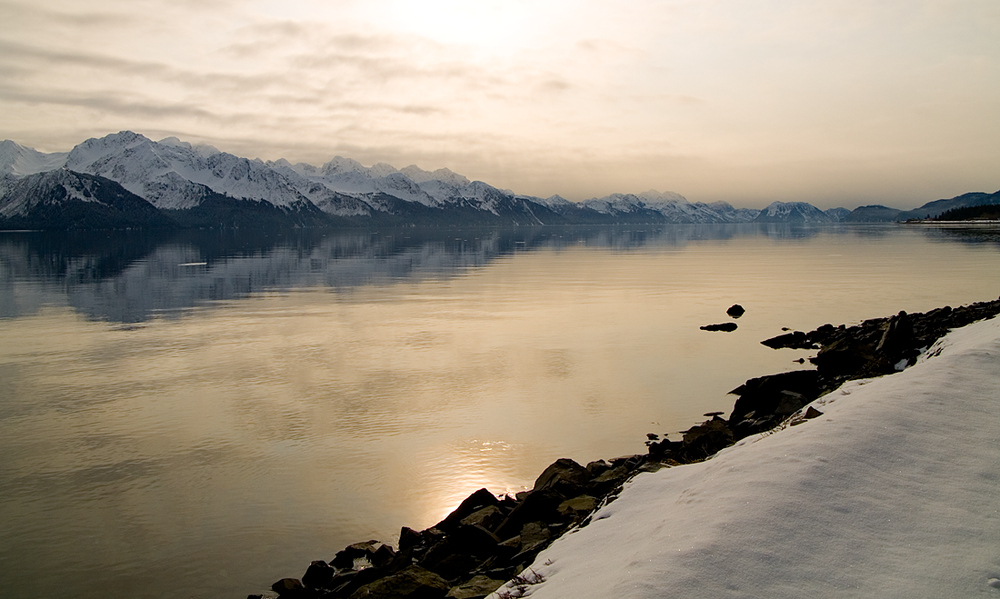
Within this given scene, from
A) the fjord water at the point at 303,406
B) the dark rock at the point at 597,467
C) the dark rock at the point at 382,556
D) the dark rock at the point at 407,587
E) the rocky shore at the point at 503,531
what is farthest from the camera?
the dark rock at the point at 597,467

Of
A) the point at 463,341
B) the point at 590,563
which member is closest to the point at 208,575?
the point at 590,563

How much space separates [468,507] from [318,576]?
124 inches

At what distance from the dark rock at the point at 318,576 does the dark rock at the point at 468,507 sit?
2.34 meters

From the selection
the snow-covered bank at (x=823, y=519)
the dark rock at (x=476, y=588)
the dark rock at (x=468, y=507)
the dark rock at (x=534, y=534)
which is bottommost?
the dark rock at (x=468, y=507)

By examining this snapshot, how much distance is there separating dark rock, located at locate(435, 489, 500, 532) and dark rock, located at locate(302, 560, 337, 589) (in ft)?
7.69

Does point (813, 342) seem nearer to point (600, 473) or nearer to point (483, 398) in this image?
point (483, 398)

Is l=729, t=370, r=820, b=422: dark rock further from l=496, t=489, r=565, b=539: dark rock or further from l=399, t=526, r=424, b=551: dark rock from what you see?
l=399, t=526, r=424, b=551: dark rock

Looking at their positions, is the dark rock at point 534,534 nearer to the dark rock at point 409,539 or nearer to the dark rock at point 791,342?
the dark rock at point 409,539

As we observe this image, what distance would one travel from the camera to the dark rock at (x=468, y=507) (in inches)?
514

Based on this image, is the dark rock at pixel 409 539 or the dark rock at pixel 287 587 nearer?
the dark rock at pixel 287 587

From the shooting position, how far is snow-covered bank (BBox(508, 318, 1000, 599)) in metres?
6.73

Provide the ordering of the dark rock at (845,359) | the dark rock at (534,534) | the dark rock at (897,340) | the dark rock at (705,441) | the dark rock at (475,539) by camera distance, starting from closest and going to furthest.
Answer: the dark rock at (534,534)
the dark rock at (475,539)
the dark rock at (705,441)
the dark rock at (845,359)
the dark rock at (897,340)

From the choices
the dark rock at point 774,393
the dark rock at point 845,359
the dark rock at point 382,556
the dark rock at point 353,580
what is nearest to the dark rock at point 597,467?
the dark rock at point 382,556

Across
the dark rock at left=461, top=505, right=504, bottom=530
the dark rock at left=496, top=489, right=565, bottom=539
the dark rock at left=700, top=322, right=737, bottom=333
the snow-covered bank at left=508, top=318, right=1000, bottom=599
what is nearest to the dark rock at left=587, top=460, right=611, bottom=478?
the dark rock at left=496, top=489, right=565, bottom=539
